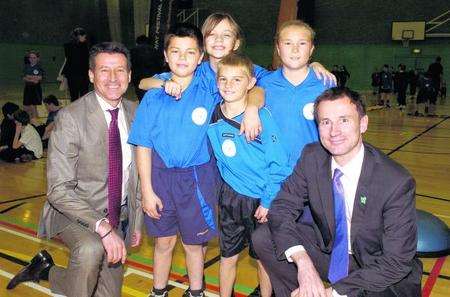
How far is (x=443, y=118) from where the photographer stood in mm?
13930

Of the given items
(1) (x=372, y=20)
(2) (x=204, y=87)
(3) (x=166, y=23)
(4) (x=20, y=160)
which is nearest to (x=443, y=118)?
(3) (x=166, y=23)

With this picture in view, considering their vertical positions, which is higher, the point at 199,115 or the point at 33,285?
the point at 199,115

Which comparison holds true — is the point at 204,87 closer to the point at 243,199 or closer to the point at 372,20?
the point at 243,199

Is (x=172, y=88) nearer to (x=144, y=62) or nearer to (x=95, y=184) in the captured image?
(x=95, y=184)

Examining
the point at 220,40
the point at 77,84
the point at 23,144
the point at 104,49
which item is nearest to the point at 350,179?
the point at 220,40

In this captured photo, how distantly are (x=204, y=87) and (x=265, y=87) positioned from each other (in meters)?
0.41

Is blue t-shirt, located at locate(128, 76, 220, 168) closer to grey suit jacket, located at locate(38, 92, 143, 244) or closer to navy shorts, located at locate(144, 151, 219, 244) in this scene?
navy shorts, located at locate(144, 151, 219, 244)

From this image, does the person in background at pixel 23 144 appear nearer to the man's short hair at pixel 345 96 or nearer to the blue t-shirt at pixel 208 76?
the blue t-shirt at pixel 208 76

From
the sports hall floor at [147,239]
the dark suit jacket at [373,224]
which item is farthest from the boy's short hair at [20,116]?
the dark suit jacket at [373,224]

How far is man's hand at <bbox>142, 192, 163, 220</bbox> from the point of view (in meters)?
2.84

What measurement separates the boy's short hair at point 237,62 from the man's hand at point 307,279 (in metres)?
1.16

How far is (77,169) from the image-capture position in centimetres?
270

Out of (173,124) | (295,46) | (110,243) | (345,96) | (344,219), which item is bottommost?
(110,243)

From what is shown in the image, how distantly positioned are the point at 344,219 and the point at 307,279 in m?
0.36
